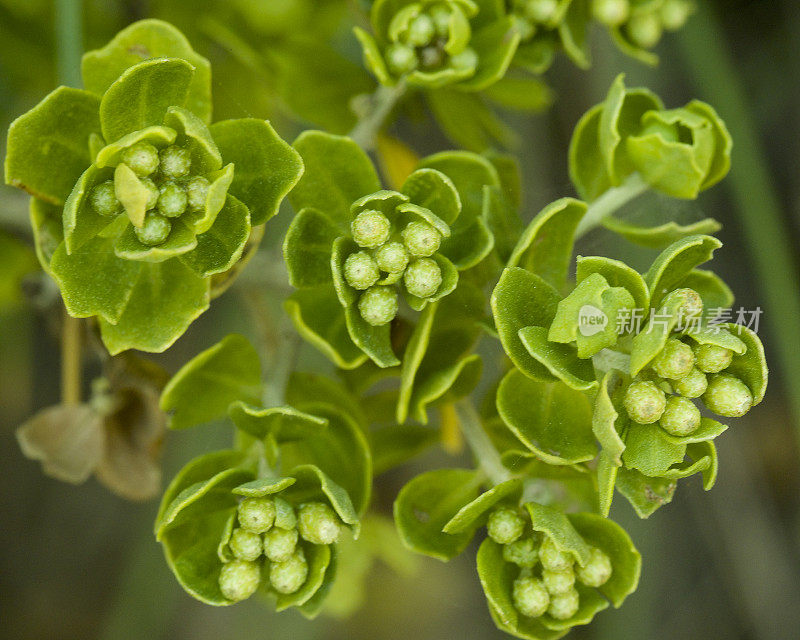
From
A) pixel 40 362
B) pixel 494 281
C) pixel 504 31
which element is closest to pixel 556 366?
pixel 494 281

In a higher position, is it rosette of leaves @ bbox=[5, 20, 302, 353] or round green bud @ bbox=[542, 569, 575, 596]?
rosette of leaves @ bbox=[5, 20, 302, 353]

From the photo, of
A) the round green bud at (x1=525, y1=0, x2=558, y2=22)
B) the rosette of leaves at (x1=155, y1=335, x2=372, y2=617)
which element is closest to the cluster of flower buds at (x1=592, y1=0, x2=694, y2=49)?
the round green bud at (x1=525, y1=0, x2=558, y2=22)

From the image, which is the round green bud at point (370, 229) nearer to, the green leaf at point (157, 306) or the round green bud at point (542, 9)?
the green leaf at point (157, 306)

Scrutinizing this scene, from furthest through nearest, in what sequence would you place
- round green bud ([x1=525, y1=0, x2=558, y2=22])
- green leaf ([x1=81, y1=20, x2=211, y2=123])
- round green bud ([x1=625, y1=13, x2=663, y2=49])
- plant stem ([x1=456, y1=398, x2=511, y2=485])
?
1. round green bud ([x1=625, y1=13, x2=663, y2=49])
2. round green bud ([x1=525, y1=0, x2=558, y2=22])
3. plant stem ([x1=456, y1=398, x2=511, y2=485])
4. green leaf ([x1=81, y1=20, x2=211, y2=123])

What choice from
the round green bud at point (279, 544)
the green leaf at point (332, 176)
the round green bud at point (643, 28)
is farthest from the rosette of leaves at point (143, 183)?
Result: the round green bud at point (643, 28)

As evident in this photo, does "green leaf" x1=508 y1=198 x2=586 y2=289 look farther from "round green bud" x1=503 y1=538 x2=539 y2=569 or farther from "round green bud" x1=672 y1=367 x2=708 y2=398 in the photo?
"round green bud" x1=503 y1=538 x2=539 y2=569

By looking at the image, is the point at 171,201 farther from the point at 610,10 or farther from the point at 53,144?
the point at 610,10
